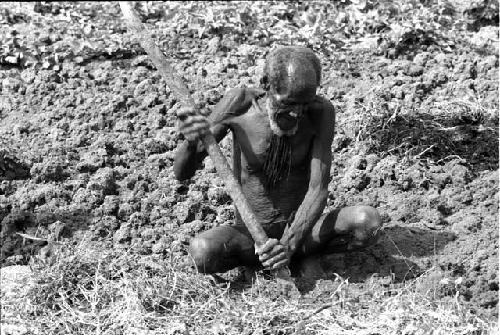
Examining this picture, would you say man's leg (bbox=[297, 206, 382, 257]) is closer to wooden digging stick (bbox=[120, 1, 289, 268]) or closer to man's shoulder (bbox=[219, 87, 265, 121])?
wooden digging stick (bbox=[120, 1, 289, 268])

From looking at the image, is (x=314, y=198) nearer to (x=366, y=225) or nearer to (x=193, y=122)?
(x=366, y=225)

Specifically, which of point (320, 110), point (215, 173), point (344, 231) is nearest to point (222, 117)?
point (320, 110)

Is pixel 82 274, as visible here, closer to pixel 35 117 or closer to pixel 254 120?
pixel 254 120

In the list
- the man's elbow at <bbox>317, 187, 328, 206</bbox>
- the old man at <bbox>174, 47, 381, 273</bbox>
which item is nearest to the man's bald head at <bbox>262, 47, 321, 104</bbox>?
the old man at <bbox>174, 47, 381, 273</bbox>

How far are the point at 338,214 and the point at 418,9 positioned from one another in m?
3.02

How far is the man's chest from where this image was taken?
187 inches

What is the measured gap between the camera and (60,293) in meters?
4.85

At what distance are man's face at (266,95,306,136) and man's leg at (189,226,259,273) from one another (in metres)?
0.59

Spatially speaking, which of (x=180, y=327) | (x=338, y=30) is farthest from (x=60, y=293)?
(x=338, y=30)

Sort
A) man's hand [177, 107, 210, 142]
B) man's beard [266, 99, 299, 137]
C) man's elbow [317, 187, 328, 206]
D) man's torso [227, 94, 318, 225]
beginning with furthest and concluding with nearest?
1. man's elbow [317, 187, 328, 206]
2. man's torso [227, 94, 318, 225]
3. man's beard [266, 99, 299, 137]
4. man's hand [177, 107, 210, 142]

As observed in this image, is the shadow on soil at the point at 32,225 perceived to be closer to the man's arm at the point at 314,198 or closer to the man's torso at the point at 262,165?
the man's torso at the point at 262,165

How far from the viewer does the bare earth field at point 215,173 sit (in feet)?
15.7

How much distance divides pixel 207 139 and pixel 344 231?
0.88 m

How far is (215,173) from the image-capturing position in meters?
6.11
